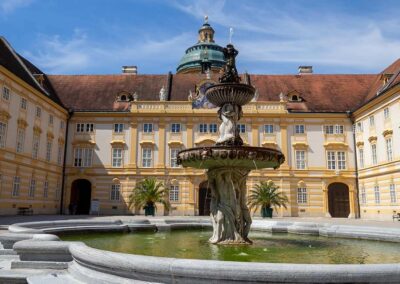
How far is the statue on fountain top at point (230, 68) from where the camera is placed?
1191 cm

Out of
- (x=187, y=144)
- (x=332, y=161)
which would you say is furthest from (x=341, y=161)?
(x=187, y=144)

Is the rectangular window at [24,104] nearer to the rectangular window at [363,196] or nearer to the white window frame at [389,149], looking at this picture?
the white window frame at [389,149]

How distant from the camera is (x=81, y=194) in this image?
126ft

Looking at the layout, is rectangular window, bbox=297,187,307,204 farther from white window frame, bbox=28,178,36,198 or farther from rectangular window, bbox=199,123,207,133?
white window frame, bbox=28,178,36,198

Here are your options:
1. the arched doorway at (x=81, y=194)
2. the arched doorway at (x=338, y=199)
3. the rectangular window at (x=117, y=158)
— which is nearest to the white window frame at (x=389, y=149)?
the arched doorway at (x=338, y=199)

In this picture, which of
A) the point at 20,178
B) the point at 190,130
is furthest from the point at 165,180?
the point at 20,178

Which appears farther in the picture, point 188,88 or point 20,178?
point 188,88

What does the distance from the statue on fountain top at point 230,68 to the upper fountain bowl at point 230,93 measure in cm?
54

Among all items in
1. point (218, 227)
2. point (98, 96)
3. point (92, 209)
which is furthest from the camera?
point (98, 96)

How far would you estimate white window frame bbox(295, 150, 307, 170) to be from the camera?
36.8m

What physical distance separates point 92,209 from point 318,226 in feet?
79.8

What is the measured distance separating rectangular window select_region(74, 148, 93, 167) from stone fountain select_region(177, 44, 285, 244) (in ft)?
90.9

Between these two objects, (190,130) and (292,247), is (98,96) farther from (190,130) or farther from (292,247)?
(292,247)

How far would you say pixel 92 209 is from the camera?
114 feet
